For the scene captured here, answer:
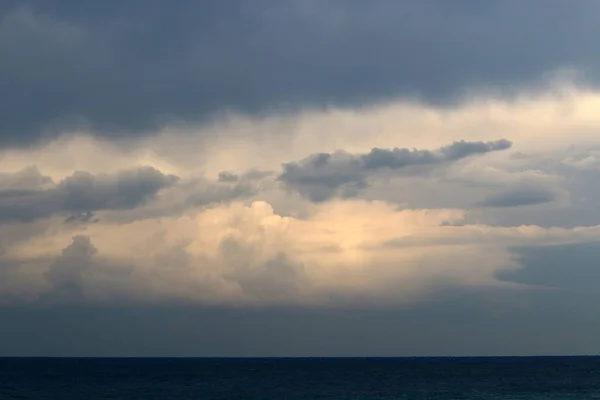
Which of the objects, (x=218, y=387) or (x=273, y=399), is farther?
(x=218, y=387)

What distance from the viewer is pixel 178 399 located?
111125 millimetres

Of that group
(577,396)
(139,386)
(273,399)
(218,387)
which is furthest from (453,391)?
(139,386)

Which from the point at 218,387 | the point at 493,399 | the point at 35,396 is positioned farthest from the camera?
the point at 218,387

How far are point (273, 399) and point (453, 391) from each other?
3083cm

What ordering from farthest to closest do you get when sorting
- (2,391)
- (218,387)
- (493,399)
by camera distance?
(218,387) → (2,391) → (493,399)

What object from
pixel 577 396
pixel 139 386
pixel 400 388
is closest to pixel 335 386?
pixel 400 388

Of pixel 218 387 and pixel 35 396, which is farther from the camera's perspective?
pixel 218 387

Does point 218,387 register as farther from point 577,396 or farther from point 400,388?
point 577,396

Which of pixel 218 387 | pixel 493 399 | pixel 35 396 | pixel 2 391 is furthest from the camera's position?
pixel 218 387

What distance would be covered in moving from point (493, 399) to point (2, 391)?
2935 inches

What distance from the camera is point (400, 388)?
5202 inches

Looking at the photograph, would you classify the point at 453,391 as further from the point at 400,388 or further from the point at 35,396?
the point at 35,396

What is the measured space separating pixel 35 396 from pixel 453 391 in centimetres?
6137

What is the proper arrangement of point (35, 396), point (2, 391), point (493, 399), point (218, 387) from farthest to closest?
1. point (218, 387)
2. point (2, 391)
3. point (35, 396)
4. point (493, 399)
